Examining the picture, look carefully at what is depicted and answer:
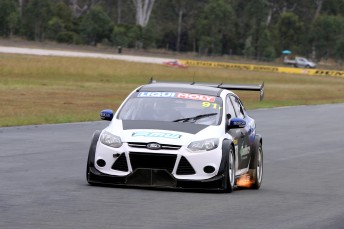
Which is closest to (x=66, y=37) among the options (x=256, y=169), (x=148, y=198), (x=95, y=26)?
(x=95, y=26)

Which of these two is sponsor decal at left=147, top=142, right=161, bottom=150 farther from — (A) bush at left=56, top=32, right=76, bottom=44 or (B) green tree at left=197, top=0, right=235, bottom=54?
(B) green tree at left=197, top=0, right=235, bottom=54

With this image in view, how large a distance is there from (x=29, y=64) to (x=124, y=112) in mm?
50526

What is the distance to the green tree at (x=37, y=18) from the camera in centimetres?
10508

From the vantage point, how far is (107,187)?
12.2 m

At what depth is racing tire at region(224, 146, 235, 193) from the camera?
12164mm

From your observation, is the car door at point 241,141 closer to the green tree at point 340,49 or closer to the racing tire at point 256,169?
the racing tire at point 256,169

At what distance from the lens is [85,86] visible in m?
52.4

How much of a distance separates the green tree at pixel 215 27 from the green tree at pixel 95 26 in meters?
10.6

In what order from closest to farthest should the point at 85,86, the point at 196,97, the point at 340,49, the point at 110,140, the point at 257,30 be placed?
the point at 110,140, the point at 196,97, the point at 85,86, the point at 340,49, the point at 257,30

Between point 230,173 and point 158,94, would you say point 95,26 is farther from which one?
point 230,173

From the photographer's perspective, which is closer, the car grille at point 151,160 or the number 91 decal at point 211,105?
the car grille at point 151,160

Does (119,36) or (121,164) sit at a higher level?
(121,164)

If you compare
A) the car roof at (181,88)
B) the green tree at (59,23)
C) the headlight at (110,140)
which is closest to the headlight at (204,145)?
the headlight at (110,140)

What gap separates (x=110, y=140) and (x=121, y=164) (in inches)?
12.7
